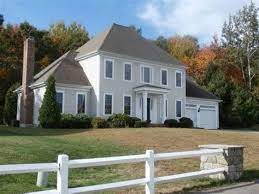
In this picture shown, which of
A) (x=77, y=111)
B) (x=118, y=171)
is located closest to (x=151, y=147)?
(x=118, y=171)

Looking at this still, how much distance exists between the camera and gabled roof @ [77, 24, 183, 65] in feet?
126

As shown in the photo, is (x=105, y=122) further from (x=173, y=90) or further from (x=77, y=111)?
(x=173, y=90)

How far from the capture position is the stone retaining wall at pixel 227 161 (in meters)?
12.1

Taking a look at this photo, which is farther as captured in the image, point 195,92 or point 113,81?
point 195,92

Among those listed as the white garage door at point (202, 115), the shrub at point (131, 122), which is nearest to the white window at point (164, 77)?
the white garage door at point (202, 115)

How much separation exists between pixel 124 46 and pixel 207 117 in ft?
43.3

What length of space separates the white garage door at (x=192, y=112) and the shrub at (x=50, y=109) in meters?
15.7

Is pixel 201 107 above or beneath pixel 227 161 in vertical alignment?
above

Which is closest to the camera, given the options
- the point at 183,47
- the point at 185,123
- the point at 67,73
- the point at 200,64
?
the point at 67,73

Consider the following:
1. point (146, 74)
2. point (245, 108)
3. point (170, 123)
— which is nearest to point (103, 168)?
point (170, 123)

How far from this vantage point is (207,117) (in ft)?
154

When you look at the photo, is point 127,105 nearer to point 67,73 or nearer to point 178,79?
point 67,73

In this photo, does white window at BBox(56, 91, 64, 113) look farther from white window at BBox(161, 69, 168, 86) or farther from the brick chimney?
white window at BBox(161, 69, 168, 86)

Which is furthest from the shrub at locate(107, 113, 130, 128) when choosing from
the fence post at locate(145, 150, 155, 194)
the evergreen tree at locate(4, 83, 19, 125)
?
the fence post at locate(145, 150, 155, 194)
